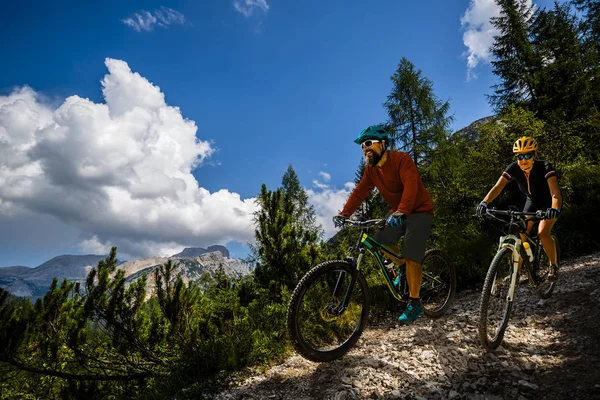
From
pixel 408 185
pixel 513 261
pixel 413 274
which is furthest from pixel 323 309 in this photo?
pixel 513 261

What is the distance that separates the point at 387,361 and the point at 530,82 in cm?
2303

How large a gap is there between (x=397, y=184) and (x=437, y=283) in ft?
7.41

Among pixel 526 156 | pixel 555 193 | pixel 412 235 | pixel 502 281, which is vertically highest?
pixel 526 156

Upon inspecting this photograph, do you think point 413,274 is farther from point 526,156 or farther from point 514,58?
point 514,58

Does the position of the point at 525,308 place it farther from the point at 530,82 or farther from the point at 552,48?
the point at 552,48

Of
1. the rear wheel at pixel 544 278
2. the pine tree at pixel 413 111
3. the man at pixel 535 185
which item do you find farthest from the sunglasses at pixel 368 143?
the pine tree at pixel 413 111

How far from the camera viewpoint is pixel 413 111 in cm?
2088

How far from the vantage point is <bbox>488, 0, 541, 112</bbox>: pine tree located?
20.4m

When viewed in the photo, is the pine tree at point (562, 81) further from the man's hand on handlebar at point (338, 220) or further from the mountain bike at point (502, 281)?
the man's hand on handlebar at point (338, 220)

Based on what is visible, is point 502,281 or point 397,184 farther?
point 397,184

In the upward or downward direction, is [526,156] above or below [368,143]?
below

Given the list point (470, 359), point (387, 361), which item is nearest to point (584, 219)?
point (470, 359)

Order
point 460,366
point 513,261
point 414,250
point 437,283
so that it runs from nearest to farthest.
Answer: point 460,366 < point 513,261 < point 414,250 < point 437,283

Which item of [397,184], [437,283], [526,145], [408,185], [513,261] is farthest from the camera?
[437,283]
